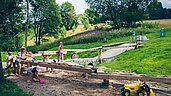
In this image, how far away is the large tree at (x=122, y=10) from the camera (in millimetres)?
58062

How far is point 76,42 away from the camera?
4609cm

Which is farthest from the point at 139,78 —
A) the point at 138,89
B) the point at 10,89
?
the point at 10,89

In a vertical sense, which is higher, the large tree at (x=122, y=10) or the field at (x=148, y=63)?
the large tree at (x=122, y=10)

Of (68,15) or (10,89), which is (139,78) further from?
(68,15)

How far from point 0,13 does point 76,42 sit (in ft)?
106

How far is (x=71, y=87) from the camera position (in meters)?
12.4

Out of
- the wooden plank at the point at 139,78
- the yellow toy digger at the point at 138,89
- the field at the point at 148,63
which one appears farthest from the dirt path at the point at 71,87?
the field at the point at 148,63

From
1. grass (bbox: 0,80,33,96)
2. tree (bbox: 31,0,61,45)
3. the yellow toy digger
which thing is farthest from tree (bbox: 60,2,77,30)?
the yellow toy digger

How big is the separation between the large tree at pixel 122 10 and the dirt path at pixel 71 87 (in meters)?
44.9

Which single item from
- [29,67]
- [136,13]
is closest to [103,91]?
[29,67]

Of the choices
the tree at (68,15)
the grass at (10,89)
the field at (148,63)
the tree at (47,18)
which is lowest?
the grass at (10,89)

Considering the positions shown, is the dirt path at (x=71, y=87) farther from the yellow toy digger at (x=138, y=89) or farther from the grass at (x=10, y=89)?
the yellow toy digger at (x=138, y=89)

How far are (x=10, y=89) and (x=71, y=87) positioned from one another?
8.12 feet

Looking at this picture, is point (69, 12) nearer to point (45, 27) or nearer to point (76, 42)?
point (45, 27)
